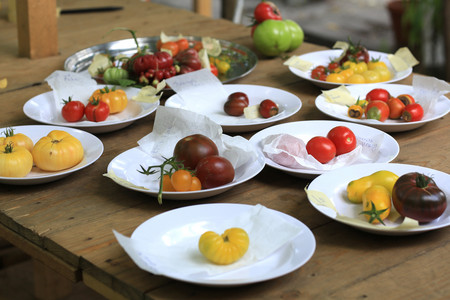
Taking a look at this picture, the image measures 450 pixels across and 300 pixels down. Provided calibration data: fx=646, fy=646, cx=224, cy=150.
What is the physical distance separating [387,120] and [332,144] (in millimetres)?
329

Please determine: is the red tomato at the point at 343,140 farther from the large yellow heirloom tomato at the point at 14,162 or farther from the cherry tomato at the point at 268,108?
the large yellow heirloom tomato at the point at 14,162

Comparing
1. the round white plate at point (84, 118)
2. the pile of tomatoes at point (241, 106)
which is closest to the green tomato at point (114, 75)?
the round white plate at point (84, 118)

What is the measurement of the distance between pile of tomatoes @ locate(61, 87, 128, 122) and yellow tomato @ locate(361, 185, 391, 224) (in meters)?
0.74

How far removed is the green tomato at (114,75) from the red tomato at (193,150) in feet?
2.04

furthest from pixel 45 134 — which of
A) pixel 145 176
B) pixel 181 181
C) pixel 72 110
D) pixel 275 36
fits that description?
pixel 275 36

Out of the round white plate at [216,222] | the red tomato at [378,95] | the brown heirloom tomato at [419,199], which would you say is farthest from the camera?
the red tomato at [378,95]

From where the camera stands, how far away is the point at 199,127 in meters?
1.42

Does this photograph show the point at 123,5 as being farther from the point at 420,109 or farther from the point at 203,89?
the point at 420,109

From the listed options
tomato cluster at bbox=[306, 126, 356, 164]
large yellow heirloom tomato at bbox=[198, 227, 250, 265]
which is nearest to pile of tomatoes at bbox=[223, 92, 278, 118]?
tomato cluster at bbox=[306, 126, 356, 164]

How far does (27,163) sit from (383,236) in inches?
27.8

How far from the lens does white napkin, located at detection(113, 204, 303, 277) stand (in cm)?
97

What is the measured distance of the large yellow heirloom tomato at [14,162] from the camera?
1.28 metres

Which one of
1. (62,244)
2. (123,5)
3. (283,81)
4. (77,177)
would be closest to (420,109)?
(283,81)

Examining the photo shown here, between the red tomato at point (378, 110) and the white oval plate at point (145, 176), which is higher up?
the red tomato at point (378, 110)
